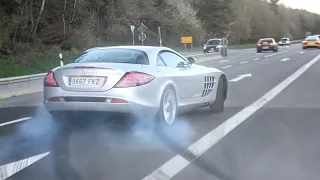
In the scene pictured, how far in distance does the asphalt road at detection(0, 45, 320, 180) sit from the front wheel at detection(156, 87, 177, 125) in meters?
0.18

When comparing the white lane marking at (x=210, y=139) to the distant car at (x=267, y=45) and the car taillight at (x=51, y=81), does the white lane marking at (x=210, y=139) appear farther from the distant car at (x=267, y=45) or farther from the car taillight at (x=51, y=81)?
the distant car at (x=267, y=45)

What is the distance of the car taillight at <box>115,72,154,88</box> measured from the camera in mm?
6723

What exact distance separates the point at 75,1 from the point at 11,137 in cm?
2891

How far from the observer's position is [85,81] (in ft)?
22.3

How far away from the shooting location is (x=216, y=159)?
5.59 m

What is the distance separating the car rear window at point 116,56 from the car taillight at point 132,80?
1.75 feet

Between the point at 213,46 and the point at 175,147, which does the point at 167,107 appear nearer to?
the point at 175,147

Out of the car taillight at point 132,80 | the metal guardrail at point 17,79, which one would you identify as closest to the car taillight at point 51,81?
the car taillight at point 132,80

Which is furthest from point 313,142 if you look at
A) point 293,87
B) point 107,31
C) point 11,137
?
point 107,31

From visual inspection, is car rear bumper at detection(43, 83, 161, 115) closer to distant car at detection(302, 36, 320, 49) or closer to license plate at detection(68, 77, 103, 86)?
license plate at detection(68, 77, 103, 86)

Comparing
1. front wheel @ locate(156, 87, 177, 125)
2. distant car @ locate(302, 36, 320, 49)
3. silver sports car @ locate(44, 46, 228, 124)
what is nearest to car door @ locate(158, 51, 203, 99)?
silver sports car @ locate(44, 46, 228, 124)

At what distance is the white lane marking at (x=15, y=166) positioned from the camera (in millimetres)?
5064

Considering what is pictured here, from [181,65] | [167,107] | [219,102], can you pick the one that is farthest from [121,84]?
[219,102]

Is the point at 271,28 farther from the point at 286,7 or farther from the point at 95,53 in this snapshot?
the point at 95,53
